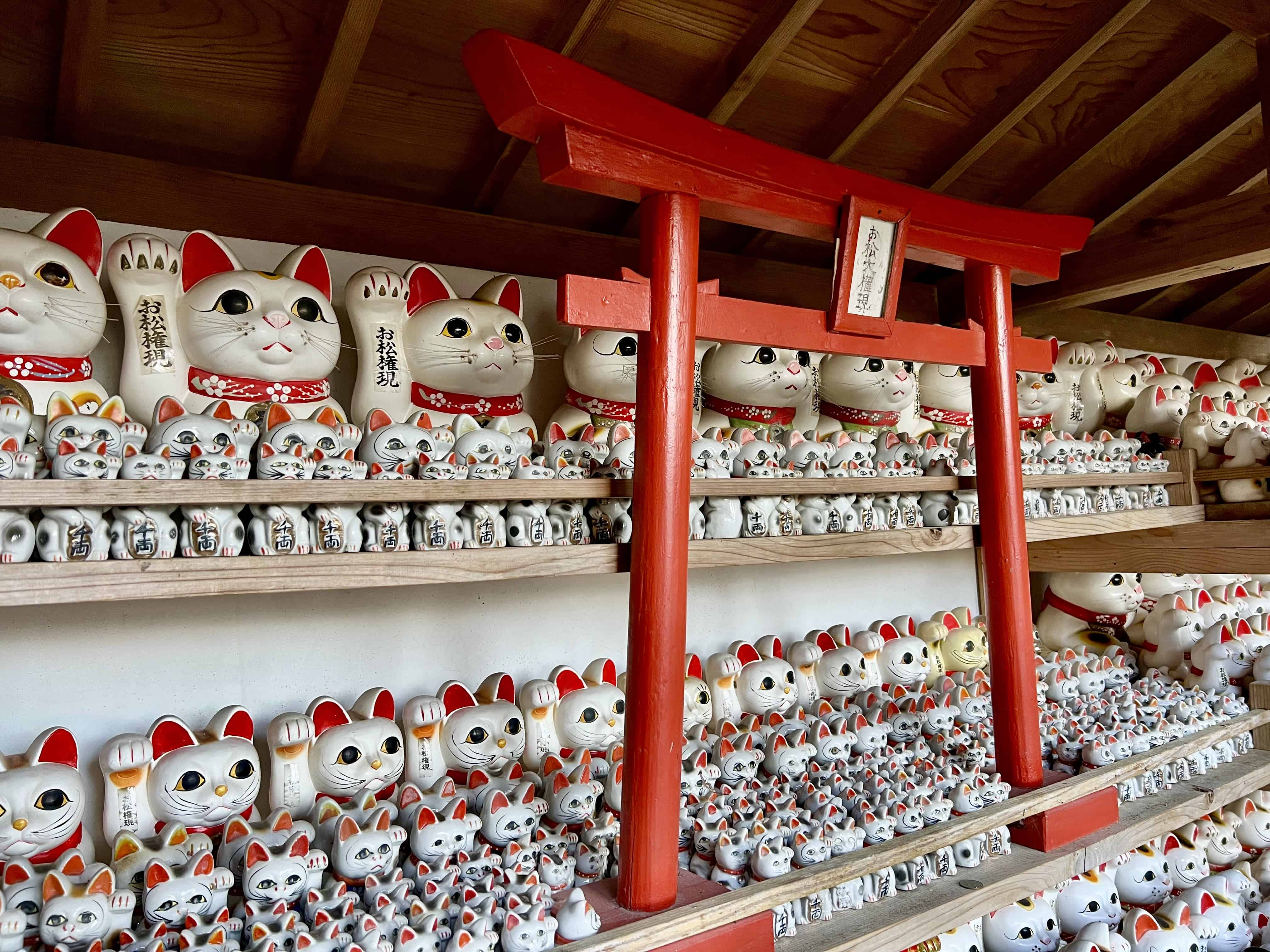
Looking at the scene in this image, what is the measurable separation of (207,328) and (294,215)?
0.47m

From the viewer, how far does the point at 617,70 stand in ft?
7.07

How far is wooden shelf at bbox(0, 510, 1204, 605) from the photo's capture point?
134 cm

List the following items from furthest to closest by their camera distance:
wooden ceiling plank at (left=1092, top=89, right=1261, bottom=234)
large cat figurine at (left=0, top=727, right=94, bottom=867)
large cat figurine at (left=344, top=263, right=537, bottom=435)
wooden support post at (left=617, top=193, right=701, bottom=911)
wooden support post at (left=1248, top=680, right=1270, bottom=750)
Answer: wooden support post at (left=1248, top=680, right=1270, bottom=750) → wooden ceiling plank at (left=1092, top=89, right=1261, bottom=234) → large cat figurine at (left=344, top=263, right=537, bottom=435) → wooden support post at (left=617, top=193, right=701, bottom=911) → large cat figurine at (left=0, top=727, right=94, bottom=867)

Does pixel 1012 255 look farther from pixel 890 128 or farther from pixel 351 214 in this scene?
pixel 351 214

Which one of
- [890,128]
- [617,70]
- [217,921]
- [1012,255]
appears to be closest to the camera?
[217,921]

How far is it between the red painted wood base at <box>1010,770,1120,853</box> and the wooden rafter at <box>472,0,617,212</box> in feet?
6.90

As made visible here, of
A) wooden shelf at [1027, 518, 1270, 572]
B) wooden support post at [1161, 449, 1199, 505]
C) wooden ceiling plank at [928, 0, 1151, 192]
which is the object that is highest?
wooden ceiling plank at [928, 0, 1151, 192]

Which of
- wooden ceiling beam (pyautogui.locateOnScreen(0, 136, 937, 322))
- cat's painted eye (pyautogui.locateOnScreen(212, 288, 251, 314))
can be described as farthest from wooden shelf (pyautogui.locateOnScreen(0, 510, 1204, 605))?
wooden ceiling beam (pyautogui.locateOnScreen(0, 136, 937, 322))

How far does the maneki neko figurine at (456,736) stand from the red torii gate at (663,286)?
50 cm

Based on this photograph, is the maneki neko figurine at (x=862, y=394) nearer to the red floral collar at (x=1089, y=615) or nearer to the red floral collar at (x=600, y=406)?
the red floral collar at (x=600, y=406)

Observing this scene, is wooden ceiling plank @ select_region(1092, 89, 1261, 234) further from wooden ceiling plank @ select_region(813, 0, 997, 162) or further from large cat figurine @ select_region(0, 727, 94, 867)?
large cat figurine @ select_region(0, 727, 94, 867)

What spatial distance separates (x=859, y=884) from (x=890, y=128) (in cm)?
203

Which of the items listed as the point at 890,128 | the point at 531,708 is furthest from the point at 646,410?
the point at 890,128

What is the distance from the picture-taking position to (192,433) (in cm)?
160
